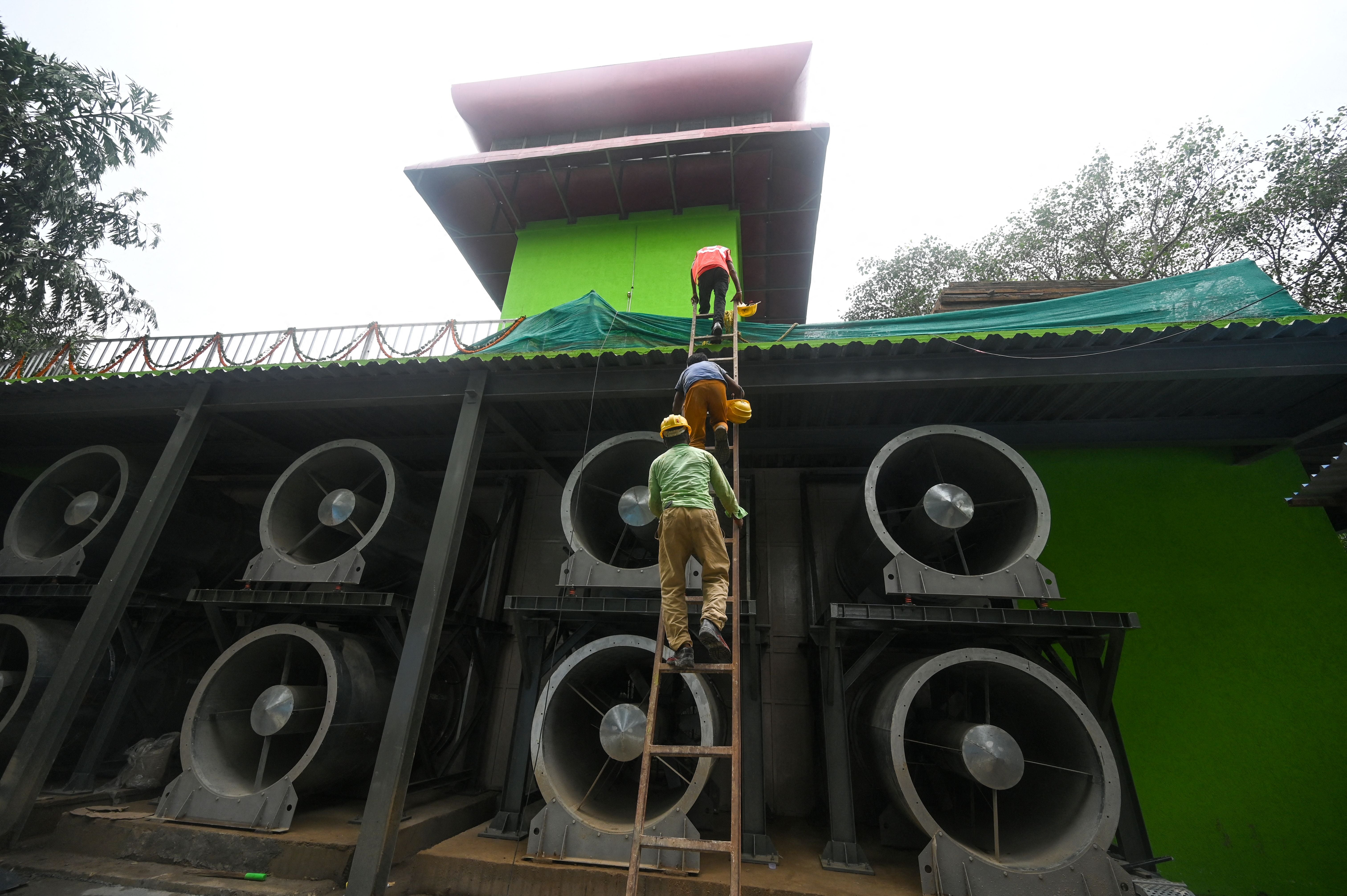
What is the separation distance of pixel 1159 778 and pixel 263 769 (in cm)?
925

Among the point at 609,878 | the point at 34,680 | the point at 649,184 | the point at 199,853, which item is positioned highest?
the point at 649,184

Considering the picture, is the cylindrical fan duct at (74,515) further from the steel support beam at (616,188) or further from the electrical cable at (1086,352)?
the electrical cable at (1086,352)

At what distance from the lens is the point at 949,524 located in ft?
17.1

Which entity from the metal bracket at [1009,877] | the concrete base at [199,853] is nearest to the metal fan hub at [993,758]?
the metal bracket at [1009,877]

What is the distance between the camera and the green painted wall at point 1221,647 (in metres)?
5.63

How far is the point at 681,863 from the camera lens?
4391mm

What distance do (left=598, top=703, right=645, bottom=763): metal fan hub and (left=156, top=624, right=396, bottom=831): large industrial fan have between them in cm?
288

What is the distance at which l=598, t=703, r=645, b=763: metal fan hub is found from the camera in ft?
15.6

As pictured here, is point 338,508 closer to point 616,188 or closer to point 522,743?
point 522,743

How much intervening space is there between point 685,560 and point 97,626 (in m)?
6.56

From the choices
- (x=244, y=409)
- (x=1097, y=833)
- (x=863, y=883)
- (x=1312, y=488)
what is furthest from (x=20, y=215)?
(x=1312, y=488)

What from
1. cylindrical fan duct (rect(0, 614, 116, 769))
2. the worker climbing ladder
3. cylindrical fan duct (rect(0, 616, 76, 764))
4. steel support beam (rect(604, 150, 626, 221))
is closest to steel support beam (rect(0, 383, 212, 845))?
cylindrical fan duct (rect(0, 616, 76, 764))

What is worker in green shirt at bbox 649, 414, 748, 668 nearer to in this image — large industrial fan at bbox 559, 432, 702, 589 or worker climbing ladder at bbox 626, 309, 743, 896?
worker climbing ladder at bbox 626, 309, 743, 896

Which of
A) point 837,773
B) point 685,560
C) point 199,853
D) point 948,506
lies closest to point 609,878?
point 837,773
